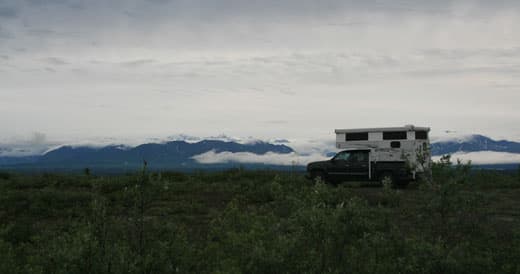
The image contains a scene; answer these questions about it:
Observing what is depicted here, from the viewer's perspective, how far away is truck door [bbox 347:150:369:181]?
24844mm

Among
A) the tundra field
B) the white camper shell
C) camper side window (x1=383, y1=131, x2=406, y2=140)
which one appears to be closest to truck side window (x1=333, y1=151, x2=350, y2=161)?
the white camper shell

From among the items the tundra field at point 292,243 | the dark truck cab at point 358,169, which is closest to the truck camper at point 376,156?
the dark truck cab at point 358,169

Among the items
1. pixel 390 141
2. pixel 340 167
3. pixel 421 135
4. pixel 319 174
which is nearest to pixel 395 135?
pixel 390 141

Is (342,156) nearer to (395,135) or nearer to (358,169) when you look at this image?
(358,169)

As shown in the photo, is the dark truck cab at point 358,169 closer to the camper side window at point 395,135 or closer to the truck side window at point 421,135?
the camper side window at point 395,135

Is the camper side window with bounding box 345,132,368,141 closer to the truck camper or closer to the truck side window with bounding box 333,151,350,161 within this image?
the truck camper

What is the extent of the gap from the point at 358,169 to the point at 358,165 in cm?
19

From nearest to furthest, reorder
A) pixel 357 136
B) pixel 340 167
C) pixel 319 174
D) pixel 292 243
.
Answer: pixel 292 243 → pixel 340 167 → pixel 319 174 → pixel 357 136

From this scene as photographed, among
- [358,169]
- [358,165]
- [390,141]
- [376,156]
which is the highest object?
[390,141]

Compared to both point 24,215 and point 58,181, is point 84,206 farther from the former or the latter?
point 58,181

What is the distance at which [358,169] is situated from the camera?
982 inches

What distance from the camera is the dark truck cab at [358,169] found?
24.4 m

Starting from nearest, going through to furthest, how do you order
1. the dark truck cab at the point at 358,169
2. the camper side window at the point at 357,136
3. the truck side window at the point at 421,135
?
1. the dark truck cab at the point at 358,169
2. the truck side window at the point at 421,135
3. the camper side window at the point at 357,136

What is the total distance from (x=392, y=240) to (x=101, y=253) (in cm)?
387
